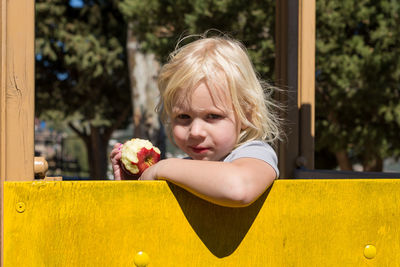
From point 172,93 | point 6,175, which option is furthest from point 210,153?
point 6,175

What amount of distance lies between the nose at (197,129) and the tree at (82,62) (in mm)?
10724

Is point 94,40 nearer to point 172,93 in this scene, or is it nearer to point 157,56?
point 157,56

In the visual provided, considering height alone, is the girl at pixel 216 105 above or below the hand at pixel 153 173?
above

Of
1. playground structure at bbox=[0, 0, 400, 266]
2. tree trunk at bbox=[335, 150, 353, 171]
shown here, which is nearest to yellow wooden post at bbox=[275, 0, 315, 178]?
playground structure at bbox=[0, 0, 400, 266]

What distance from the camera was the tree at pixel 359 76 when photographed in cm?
859

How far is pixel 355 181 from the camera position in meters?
1.46

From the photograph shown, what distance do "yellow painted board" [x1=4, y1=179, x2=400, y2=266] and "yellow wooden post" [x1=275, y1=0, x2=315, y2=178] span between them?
1.49 m

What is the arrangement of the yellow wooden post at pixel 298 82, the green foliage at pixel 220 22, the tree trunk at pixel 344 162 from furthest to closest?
the tree trunk at pixel 344 162
the green foliage at pixel 220 22
the yellow wooden post at pixel 298 82

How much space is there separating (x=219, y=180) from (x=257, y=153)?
336mm

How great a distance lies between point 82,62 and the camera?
479 inches

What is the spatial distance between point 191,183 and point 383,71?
8.15 m

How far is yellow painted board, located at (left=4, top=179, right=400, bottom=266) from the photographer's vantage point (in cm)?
119

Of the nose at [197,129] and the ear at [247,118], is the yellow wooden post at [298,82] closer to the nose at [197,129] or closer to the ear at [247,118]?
the ear at [247,118]

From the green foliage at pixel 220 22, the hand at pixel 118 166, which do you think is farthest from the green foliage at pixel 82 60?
the hand at pixel 118 166
